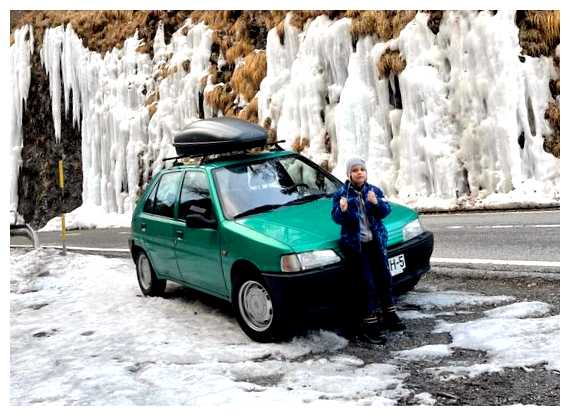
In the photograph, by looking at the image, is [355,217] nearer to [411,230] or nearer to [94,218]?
[411,230]

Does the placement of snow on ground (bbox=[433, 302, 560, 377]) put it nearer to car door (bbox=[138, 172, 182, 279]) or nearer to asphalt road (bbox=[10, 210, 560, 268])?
asphalt road (bbox=[10, 210, 560, 268])

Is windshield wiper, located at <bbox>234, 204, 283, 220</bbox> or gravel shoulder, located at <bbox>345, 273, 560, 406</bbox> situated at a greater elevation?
windshield wiper, located at <bbox>234, 204, 283, 220</bbox>

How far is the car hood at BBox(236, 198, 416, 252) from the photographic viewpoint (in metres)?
4.59

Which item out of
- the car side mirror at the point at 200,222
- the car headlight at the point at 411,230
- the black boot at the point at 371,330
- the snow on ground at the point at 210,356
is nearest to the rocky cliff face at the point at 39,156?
the snow on ground at the point at 210,356

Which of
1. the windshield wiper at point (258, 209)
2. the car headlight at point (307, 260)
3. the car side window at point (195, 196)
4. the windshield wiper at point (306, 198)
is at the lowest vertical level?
the car headlight at point (307, 260)

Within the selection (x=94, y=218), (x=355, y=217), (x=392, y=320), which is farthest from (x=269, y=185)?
(x=94, y=218)

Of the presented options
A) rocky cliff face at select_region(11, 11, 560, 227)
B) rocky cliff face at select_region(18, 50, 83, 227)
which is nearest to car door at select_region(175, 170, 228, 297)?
rocky cliff face at select_region(11, 11, 560, 227)

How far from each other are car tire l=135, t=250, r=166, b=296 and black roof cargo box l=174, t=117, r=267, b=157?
1500 mm

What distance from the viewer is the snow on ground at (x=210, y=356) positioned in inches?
149

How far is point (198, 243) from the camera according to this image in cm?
555

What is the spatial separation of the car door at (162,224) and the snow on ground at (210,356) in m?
0.47

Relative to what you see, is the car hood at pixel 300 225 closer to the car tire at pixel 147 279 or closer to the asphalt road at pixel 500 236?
the car tire at pixel 147 279
